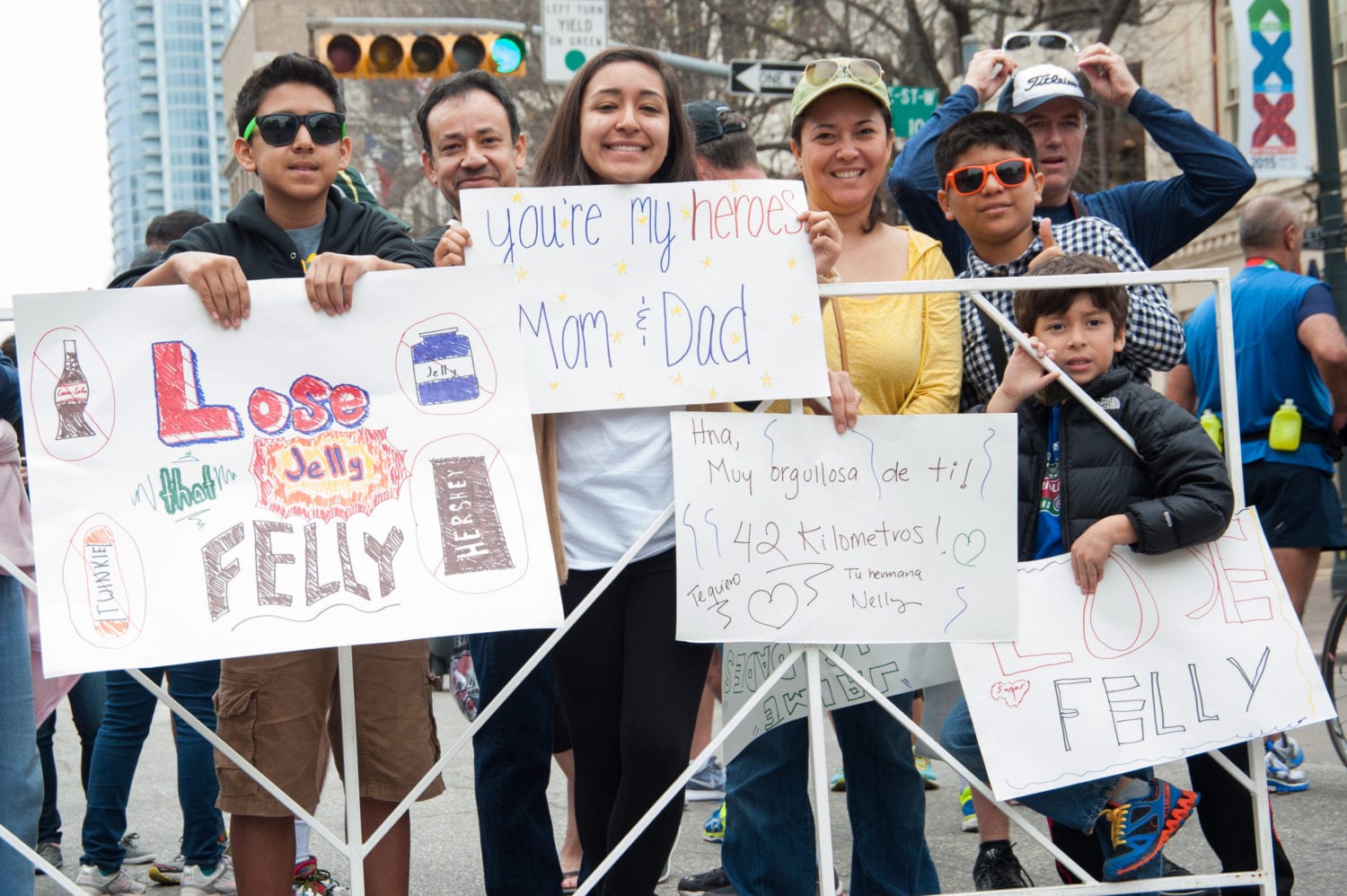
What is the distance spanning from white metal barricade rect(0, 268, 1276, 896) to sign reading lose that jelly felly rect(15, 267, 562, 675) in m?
0.17

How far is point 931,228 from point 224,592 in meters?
2.47

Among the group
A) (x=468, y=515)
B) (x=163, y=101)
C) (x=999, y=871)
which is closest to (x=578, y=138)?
(x=468, y=515)

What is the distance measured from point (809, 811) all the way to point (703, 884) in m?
1.09

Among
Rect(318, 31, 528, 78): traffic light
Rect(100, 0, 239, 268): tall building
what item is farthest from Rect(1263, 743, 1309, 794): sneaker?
Rect(100, 0, 239, 268): tall building

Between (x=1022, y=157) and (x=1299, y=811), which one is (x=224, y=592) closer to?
(x=1022, y=157)

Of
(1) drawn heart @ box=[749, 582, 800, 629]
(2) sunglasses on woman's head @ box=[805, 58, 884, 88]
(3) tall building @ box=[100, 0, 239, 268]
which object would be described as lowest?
(1) drawn heart @ box=[749, 582, 800, 629]

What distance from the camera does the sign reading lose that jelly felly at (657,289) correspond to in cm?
332

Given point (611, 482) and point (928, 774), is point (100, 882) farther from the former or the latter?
point (928, 774)

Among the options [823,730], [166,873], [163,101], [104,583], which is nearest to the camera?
[104,583]

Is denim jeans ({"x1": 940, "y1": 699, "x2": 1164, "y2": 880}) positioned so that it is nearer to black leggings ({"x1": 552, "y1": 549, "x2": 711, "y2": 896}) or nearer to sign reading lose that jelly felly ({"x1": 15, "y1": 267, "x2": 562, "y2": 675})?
black leggings ({"x1": 552, "y1": 549, "x2": 711, "y2": 896})

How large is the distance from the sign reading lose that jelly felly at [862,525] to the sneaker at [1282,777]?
8.64 feet

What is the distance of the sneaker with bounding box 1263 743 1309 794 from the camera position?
546 centimetres

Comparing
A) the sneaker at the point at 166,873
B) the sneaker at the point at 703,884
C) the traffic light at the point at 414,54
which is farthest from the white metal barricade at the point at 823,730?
the traffic light at the point at 414,54

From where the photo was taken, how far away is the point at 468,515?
123 inches
